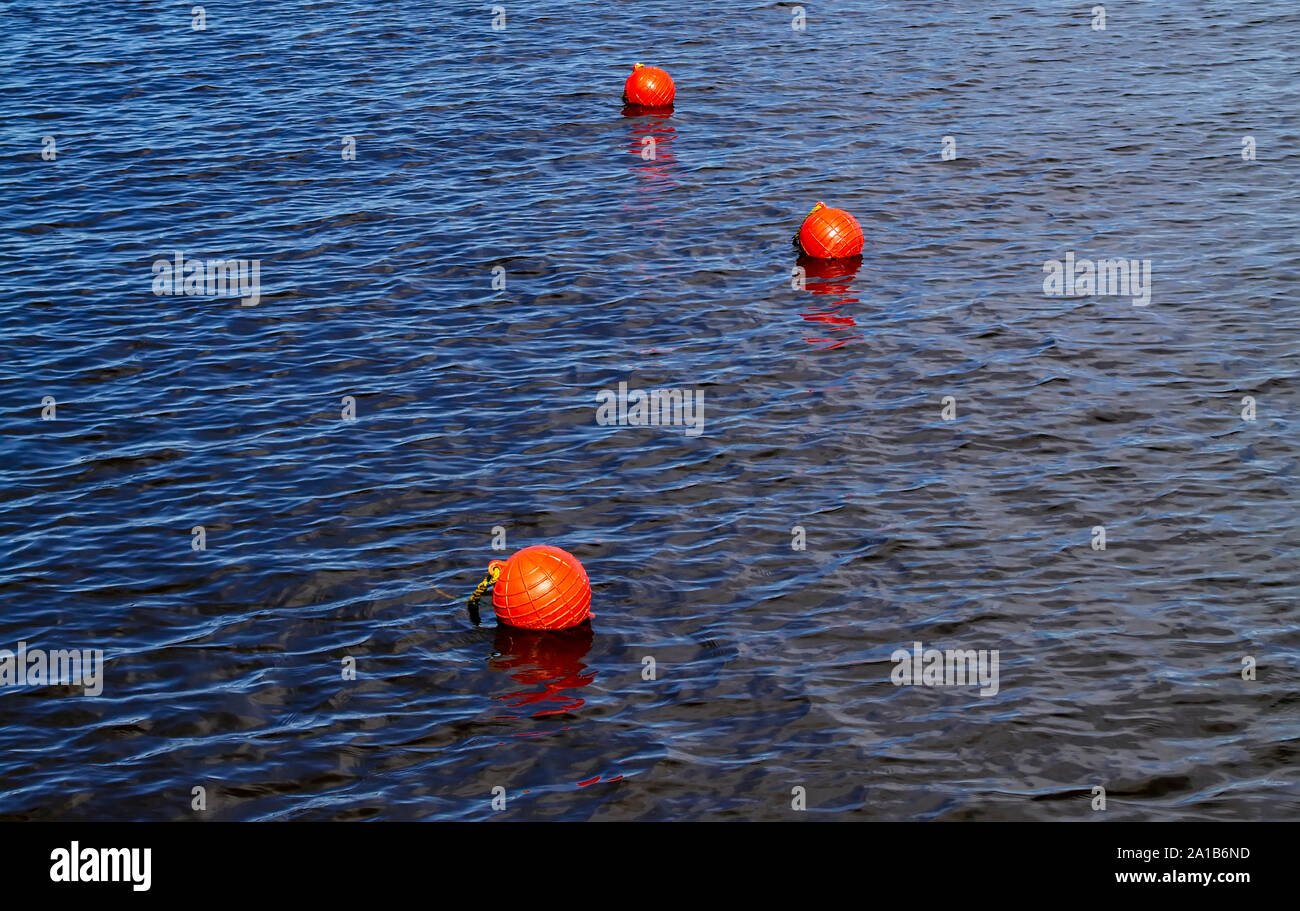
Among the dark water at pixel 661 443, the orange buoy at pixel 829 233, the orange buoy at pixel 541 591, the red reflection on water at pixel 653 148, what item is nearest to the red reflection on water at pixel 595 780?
the dark water at pixel 661 443

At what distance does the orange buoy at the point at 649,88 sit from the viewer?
32.4 meters

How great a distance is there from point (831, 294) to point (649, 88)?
10.6 meters

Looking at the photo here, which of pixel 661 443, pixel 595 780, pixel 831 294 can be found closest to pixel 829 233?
pixel 831 294

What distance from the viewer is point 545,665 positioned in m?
15.5

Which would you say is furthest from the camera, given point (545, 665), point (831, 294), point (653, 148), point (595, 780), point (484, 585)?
point (653, 148)

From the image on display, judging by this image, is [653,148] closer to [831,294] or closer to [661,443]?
[831,294]

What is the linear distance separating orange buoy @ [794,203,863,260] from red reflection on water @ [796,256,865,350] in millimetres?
197

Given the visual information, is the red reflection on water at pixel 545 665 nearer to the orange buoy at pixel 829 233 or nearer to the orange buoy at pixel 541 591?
the orange buoy at pixel 541 591

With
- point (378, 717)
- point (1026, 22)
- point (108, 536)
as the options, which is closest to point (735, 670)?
point (378, 717)

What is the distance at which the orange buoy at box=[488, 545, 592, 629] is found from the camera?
15562 millimetres

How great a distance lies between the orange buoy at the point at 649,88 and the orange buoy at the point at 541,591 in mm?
19193

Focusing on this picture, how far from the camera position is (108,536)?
58.3 ft
